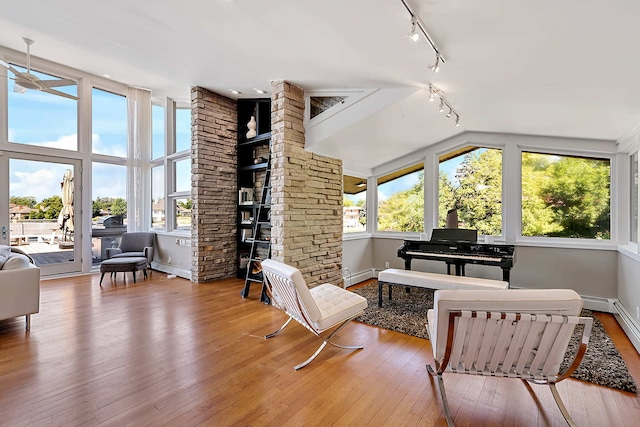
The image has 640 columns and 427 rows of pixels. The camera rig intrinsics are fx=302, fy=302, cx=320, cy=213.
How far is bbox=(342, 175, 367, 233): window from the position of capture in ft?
18.3

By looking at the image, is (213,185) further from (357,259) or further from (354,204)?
(357,259)

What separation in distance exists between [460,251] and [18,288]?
5302 millimetres

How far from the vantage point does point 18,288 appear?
318cm

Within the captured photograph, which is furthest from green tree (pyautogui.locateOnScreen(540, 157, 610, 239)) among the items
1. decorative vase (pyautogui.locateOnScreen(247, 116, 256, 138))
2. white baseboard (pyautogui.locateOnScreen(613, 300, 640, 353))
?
decorative vase (pyautogui.locateOnScreen(247, 116, 256, 138))

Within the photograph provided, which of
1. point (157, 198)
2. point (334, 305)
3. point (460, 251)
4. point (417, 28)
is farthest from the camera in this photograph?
point (157, 198)

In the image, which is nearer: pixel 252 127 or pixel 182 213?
pixel 252 127

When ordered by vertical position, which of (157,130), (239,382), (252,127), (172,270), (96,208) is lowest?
(239,382)

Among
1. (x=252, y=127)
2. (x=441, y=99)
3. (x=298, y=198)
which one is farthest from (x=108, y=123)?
(x=441, y=99)

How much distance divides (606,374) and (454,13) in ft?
9.74

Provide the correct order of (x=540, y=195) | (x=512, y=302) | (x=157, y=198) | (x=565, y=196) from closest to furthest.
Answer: (x=512, y=302) < (x=565, y=196) < (x=540, y=195) < (x=157, y=198)

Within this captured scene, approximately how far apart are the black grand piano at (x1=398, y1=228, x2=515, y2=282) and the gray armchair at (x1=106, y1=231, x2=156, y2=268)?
5.04m

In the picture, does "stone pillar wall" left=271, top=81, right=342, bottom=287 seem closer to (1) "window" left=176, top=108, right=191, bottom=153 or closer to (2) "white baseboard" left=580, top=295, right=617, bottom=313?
(1) "window" left=176, top=108, right=191, bottom=153

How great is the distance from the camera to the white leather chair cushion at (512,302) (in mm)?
1720

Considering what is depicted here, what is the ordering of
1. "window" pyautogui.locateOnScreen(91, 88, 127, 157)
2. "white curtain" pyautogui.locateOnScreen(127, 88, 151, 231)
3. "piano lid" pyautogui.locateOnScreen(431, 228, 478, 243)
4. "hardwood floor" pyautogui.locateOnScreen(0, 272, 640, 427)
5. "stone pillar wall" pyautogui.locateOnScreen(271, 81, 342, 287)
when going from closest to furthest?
"hardwood floor" pyautogui.locateOnScreen(0, 272, 640, 427) < "stone pillar wall" pyautogui.locateOnScreen(271, 81, 342, 287) < "piano lid" pyautogui.locateOnScreen(431, 228, 478, 243) < "window" pyautogui.locateOnScreen(91, 88, 127, 157) < "white curtain" pyautogui.locateOnScreen(127, 88, 151, 231)
